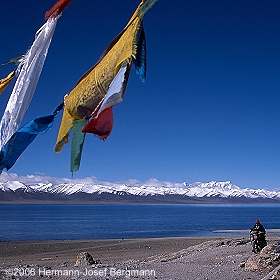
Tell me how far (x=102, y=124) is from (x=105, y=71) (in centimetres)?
97

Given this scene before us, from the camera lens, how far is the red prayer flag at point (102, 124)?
5.80m

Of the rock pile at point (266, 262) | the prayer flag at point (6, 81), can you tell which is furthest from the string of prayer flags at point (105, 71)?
the rock pile at point (266, 262)

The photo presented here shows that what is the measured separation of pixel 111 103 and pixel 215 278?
875 cm

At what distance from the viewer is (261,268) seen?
507 inches

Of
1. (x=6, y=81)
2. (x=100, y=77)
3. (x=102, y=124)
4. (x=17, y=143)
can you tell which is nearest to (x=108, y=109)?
(x=102, y=124)

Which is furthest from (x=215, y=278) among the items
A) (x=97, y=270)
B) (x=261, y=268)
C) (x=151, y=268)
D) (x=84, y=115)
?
(x=84, y=115)

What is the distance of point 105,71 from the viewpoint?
6316 mm

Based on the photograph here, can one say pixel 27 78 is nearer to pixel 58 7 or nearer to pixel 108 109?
pixel 58 7

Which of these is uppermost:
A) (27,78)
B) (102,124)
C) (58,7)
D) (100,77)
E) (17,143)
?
(58,7)

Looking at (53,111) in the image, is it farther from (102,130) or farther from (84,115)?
(102,130)

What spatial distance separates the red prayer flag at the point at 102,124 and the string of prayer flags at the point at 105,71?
74mm

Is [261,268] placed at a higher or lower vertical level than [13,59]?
lower

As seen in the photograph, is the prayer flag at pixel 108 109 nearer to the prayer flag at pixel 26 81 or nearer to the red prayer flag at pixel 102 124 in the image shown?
the red prayer flag at pixel 102 124

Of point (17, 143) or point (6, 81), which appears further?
point (6, 81)
